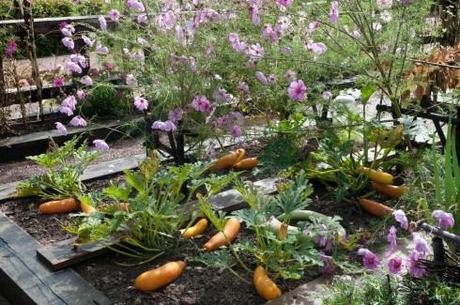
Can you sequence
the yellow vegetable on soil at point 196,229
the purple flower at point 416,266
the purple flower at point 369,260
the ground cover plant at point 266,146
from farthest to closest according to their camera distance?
the yellow vegetable on soil at point 196,229 < the ground cover plant at point 266,146 < the purple flower at point 369,260 < the purple flower at point 416,266

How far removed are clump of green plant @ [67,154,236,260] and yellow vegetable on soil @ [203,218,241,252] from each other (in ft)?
0.65

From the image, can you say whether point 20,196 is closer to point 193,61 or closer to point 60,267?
point 60,267

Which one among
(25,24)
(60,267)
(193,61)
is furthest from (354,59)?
(25,24)

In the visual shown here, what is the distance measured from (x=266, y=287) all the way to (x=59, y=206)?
5.25 ft

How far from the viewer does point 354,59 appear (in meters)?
4.44

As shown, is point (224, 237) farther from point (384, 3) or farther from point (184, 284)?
point (384, 3)

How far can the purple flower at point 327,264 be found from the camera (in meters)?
3.10

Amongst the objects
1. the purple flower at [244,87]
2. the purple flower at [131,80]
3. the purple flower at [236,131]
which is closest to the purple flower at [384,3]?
the purple flower at [244,87]

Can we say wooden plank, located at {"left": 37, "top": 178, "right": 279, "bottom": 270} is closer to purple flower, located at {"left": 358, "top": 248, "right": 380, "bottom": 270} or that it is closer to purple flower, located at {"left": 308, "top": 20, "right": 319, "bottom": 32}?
purple flower, located at {"left": 358, "top": 248, "right": 380, "bottom": 270}

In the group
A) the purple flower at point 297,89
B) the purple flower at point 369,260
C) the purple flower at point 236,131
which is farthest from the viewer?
the purple flower at point 236,131

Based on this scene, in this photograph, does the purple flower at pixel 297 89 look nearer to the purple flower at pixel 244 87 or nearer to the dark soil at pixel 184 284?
the purple flower at pixel 244 87

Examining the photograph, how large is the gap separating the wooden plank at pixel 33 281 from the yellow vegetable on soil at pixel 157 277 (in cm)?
17

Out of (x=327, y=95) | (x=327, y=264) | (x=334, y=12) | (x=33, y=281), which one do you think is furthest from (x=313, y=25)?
(x=33, y=281)

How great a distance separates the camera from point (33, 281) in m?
3.32
